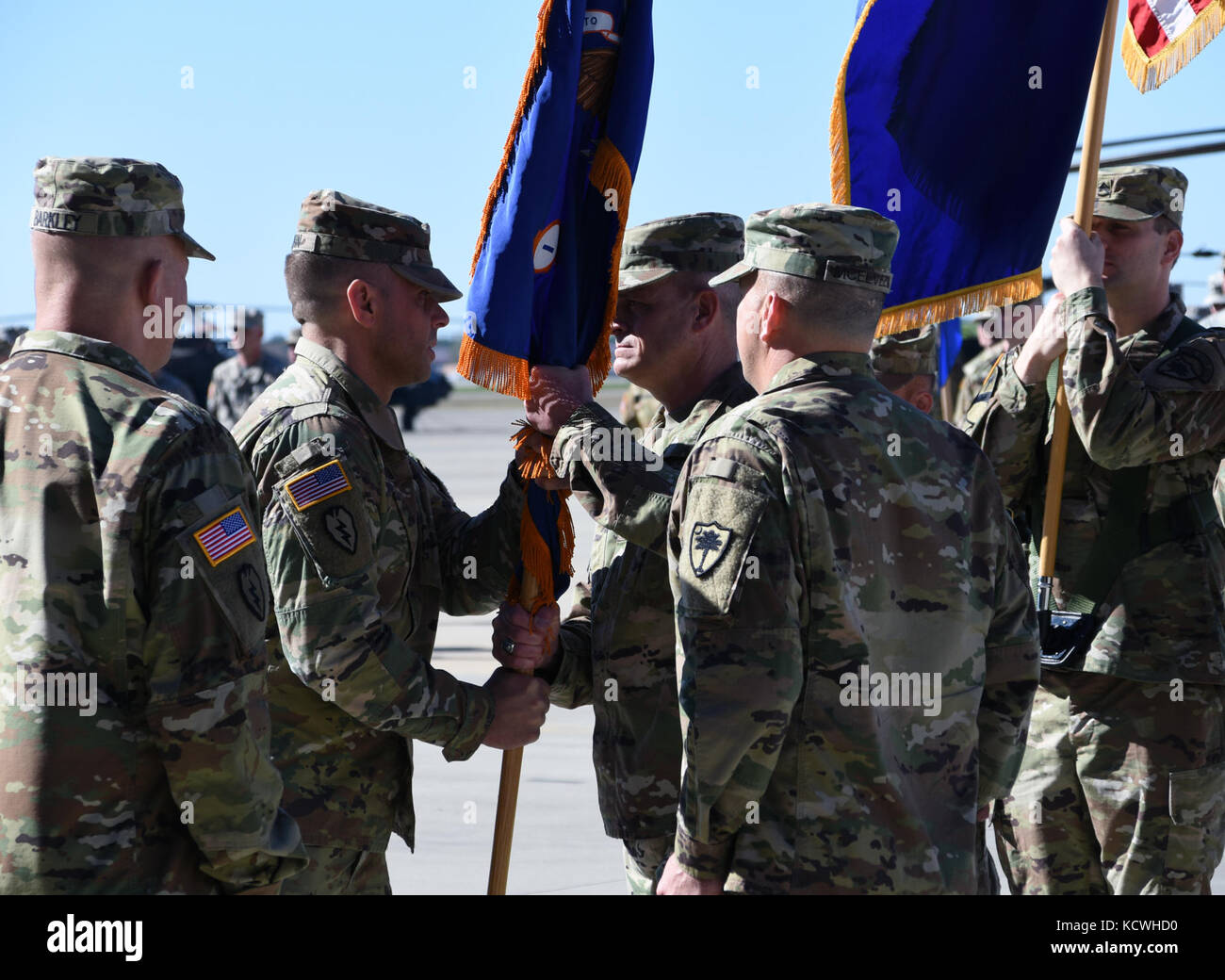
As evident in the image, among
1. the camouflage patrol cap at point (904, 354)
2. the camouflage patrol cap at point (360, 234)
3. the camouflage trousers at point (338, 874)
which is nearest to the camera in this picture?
the camouflage trousers at point (338, 874)

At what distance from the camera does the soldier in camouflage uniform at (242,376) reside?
13.7 metres

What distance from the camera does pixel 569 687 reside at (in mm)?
4055

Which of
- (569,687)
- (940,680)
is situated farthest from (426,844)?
(940,680)

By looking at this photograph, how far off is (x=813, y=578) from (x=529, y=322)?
1.34m

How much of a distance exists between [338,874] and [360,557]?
0.87 metres

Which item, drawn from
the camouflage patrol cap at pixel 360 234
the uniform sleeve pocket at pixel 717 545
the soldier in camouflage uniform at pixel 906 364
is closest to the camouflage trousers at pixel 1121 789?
the soldier in camouflage uniform at pixel 906 364

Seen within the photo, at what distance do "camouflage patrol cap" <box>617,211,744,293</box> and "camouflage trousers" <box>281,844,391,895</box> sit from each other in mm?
1769

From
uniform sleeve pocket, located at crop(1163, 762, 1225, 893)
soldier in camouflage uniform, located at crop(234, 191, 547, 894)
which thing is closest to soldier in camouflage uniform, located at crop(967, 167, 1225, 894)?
uniform sleeve pocket, located at crop(1163, 762, 1225, 893)

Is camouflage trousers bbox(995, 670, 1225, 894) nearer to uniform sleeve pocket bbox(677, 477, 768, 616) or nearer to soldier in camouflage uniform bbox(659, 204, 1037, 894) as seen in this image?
soldier in camouflage uniform bbox(659, 204, 1037, 894)

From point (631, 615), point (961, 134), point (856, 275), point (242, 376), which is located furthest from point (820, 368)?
point (242, 376)

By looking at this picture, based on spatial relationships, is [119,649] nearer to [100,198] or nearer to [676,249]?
[100,198]

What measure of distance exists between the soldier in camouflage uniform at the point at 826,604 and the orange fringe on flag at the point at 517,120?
3.17 ft

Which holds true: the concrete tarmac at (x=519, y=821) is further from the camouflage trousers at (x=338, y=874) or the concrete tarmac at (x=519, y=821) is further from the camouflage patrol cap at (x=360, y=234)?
the camouflage trousers at (x=338, y=874)

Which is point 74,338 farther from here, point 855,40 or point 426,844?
point 426,844
